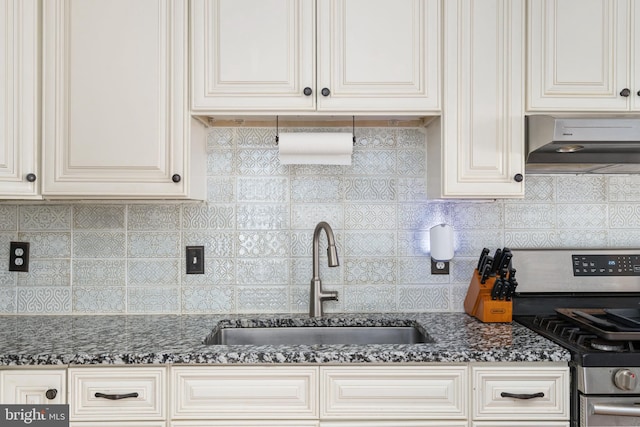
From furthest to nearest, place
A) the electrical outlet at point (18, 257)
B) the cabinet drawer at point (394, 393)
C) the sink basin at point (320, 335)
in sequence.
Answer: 1. the electrical outlet at point (18, 257)
2. the sink basin at point (320, 335)
3. the cabinet drawer at point (394, 393)

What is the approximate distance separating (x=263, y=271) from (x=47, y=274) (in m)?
0.88

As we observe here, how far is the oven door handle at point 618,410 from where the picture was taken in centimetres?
138

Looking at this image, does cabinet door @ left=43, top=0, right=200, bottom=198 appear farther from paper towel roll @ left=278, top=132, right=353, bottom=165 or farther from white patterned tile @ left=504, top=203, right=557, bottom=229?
white patterned tile @ left=504, top=203, right=557, bottom=229

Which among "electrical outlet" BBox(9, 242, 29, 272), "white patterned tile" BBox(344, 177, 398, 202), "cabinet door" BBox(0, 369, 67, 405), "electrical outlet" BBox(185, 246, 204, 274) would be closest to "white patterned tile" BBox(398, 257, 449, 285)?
"white patterned tile" BBox(344, 177, 398, 202)

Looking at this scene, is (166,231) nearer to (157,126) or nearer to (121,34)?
(157,126)

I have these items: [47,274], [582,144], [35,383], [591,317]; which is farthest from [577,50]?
[47,274]

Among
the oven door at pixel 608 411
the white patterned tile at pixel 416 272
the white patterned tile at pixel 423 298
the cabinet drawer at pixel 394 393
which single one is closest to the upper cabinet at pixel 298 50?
the white patterned tile at pixel 416 272

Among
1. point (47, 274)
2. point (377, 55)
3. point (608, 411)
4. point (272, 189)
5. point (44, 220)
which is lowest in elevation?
point (608, 411)

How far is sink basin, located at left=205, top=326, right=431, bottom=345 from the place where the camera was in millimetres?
1934

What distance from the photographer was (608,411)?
4.56 ft

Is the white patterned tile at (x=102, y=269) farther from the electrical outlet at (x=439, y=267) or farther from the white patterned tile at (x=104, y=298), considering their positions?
the electrical outlet at (x=439, y=267)

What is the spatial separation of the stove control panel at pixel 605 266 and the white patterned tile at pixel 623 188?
0.24 meters

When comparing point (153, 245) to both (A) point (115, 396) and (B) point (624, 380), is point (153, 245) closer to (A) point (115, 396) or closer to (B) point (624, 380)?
(A) point (115, 396)

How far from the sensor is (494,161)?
1.75 metres
